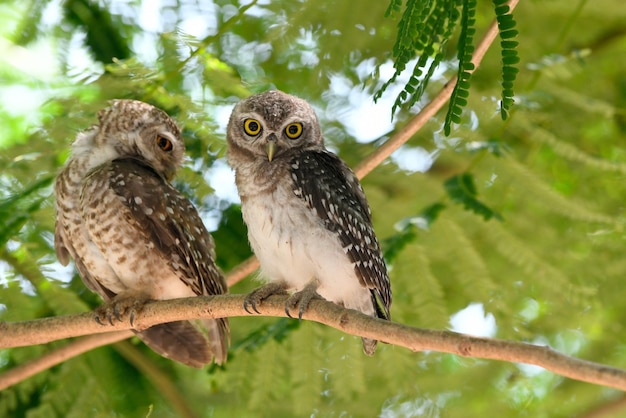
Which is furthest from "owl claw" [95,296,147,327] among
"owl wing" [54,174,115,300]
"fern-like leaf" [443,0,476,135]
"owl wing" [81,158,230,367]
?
"fern-like leaf" [443,0,476,135]

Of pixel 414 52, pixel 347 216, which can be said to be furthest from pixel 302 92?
pixel 414 52

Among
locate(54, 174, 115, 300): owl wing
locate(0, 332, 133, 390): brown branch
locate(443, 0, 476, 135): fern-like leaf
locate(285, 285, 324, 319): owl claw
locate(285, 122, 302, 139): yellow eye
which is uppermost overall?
locate(443, 0, 476, 135): fern-like leaf

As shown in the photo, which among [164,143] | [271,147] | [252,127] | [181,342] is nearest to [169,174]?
[164,143]

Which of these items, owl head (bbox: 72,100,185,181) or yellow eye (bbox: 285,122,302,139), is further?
owl head (bbox: 72,100,185,181)

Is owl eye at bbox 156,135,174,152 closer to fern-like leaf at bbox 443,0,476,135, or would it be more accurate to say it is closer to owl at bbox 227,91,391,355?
owl at bbox 227,91,391,355

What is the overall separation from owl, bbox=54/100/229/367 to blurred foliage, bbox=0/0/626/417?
0.49 ft

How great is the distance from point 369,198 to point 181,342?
1.31m

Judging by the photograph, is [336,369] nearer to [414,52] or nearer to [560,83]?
[414,52]

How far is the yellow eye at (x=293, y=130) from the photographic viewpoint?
11.6ft

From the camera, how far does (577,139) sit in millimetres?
5309

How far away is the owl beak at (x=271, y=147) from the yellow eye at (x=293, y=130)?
0.07m

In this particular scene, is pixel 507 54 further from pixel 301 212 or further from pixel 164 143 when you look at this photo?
pixel 164 143

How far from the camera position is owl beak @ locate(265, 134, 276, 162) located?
11.3 feet

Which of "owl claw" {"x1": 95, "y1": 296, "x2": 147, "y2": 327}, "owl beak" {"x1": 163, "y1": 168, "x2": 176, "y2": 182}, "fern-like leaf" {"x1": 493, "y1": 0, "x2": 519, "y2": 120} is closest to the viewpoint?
"fern-like leaf" {"x1": 493, "y1": 0, "x2": 519, "y2": 120}
